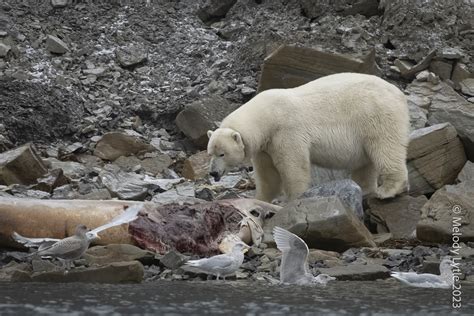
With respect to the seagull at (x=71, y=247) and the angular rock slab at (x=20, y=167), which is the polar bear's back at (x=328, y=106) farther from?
the seagull at (x=71, y=247)

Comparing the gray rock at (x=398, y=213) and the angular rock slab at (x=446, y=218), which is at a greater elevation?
the angular rock slab at (x=446, y=218)

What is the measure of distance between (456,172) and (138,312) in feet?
24.0

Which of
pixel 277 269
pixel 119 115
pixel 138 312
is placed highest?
pixel 138 312

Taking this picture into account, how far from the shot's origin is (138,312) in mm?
7270

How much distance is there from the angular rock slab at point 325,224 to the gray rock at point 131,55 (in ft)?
36.5

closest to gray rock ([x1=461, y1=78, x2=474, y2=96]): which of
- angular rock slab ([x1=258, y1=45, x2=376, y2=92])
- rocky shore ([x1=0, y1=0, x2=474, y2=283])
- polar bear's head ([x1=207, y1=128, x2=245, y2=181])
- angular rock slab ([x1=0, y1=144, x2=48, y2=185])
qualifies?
rocky shore ([x1=0, y1=0, x2=474, y2=283])

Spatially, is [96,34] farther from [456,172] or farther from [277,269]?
[277,269]

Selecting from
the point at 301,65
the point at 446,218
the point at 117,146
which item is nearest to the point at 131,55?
the point at 117,146

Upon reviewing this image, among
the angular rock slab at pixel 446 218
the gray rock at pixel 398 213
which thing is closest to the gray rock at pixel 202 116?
the gray rock at pixel 398 213

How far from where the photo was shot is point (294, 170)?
40.2 ft

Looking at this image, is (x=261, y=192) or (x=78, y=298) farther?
(x=261, y=192)

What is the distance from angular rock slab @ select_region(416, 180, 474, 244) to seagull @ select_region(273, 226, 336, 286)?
7.53ft

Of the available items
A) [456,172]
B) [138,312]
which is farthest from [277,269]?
[456,172]

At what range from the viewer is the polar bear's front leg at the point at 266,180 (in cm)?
1269
